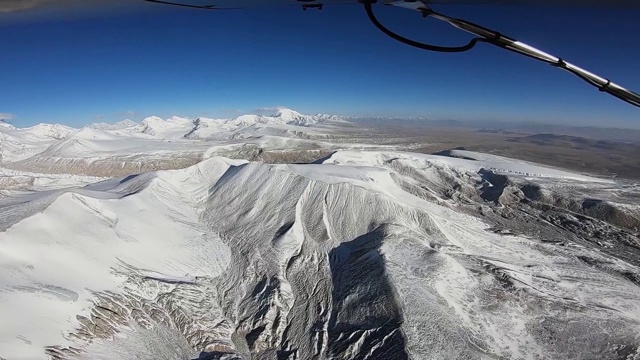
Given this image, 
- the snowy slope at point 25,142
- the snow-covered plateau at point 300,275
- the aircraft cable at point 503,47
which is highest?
the aircraft cable at point 503,47

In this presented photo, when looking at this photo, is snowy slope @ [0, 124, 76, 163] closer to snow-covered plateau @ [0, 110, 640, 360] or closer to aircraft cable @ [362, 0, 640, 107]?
snow-covered plateau @ [0, 110, 640, 360]

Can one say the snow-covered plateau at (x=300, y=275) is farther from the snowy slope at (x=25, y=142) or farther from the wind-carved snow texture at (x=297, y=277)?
the snowy slope at (x=25, y=142)

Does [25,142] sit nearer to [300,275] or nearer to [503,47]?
[300,275]

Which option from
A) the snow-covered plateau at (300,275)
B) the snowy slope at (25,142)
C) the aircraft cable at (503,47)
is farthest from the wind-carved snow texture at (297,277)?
the snowy slope at (25,142)

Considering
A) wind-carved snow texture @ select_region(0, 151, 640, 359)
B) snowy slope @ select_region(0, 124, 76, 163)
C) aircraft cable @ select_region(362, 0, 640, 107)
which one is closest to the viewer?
aircraft cable @ select_region(362, 0, 640, 107)

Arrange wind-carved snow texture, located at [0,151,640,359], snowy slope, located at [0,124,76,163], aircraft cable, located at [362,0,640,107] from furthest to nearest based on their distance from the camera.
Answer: snowy slope, located at [0,124,76,163] < wind-carved snow texture, located at [0,151,640,359] < aircraft cable, located at [362,0,640,107]

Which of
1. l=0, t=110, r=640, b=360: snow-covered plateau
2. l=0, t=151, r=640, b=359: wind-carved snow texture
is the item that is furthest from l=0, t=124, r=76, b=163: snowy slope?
l=0, t=151, r=640, b=359: wind-carved snow texture

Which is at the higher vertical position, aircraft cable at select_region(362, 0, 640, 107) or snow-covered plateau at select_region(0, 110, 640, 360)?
aircraft cable at select_region(362, 0, 640, 107)
